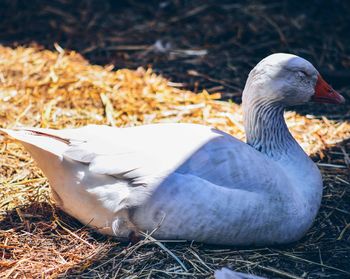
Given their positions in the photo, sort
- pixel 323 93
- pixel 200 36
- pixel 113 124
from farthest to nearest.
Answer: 1. pixel 200 36
2. pixel 113 124
3. pixel 323 93

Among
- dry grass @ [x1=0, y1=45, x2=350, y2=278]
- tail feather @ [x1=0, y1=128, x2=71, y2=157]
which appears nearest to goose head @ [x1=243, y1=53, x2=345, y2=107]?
dry grass @ [x1=0, y1=45, x2=350, y2=278]

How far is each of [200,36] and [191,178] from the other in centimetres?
357

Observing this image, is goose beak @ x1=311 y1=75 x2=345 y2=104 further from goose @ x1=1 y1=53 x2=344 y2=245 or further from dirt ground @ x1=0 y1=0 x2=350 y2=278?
dirt ground @ x1=0 y1=0 x2=350 y2=278

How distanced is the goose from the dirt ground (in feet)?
3.13

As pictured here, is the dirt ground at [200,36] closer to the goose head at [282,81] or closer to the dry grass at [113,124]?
the dry grass at [113,124]

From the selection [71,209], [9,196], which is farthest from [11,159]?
[71,209]

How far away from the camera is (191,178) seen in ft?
12.3

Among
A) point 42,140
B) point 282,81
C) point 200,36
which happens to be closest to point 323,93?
point 282,81

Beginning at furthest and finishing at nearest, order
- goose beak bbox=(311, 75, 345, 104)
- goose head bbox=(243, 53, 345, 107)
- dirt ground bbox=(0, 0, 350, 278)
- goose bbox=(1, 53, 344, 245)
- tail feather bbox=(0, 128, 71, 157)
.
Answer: dirt ground bbox=(0, 0, 350, 278)
goose beak bbox=(311, 75, 345, 104)
goose head bbox=(243, 53, 345, 107)
tail feather bbox=(0, 128, 71, 157)
goose bbox=(1, 53, 344, 245)

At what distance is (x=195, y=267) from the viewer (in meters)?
3.70

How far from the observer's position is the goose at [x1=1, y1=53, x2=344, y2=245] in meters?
3.73

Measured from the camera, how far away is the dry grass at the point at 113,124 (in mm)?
3764

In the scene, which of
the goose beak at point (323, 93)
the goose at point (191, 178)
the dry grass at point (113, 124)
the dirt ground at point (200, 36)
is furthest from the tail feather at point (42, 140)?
the dirt ground at point (200, 36)

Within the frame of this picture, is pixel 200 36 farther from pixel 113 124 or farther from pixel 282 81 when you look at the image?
pixel 282 81
